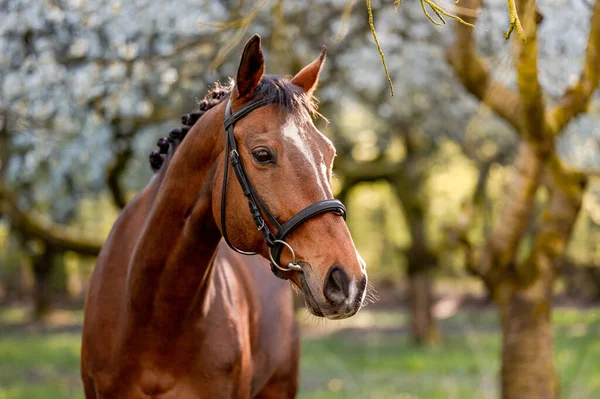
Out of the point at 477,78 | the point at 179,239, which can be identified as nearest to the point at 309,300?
the point at 179,239

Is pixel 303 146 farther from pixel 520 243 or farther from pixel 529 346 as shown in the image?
pixel 529 346

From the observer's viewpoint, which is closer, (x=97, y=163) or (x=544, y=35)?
(x=544, y=35)

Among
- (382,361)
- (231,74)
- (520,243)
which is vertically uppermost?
(231,74)

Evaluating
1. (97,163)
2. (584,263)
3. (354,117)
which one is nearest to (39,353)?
(97,163)

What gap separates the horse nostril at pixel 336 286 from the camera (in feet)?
8.03

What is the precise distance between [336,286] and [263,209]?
416 millimetres

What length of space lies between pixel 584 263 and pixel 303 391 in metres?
13.1

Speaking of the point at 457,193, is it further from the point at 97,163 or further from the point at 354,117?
the point at 97,163

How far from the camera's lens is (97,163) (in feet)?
30.2

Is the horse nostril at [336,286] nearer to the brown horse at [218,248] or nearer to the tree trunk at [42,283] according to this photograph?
the brown horse at [218,248]

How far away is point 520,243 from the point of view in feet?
18.9

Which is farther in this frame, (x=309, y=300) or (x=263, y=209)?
(x=263, y=209)

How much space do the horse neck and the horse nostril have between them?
742 mm

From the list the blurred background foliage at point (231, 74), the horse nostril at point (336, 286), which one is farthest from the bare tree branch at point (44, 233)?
the horse nostril at point (336, 286)
